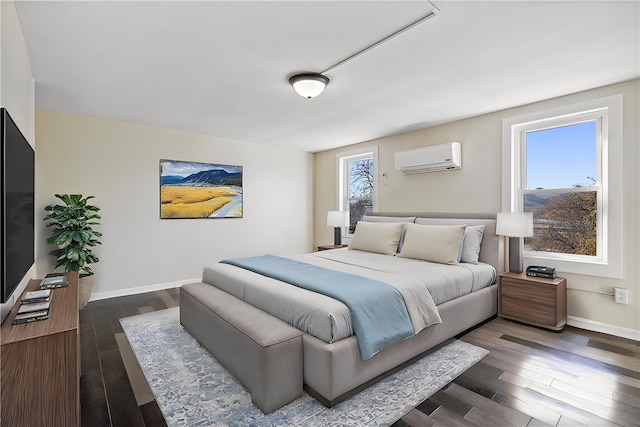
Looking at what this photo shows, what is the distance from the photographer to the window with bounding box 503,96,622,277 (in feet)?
9.73

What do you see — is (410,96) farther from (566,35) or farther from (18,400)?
(18,400)

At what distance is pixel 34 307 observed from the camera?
1653 mm

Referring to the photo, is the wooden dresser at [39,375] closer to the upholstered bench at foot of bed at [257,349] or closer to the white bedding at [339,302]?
the upholstered bench at foot of bed at [257,349]

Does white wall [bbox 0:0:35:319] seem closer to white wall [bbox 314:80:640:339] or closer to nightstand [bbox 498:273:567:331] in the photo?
nightstand [bbox 498:273:567:331]

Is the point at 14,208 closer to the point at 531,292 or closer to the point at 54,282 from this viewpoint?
the point at 54,282

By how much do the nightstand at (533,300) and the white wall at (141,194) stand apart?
12.5 feet

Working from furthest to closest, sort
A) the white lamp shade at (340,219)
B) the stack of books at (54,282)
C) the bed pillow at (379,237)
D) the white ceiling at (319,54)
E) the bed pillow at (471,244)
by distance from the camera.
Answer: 1. the white lamp shade at (340,219)
2. the bed pillow at (379,237)
3. the bed pillow at (471,244)
4. the stack of books at (54,282)
5. the white ceiling at (319,54)

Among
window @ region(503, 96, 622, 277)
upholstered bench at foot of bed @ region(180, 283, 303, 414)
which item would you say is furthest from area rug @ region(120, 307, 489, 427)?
window @ region(503, 96, 622, 277)

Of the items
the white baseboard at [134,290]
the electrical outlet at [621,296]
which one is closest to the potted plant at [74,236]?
the white baseboard at [134,290]

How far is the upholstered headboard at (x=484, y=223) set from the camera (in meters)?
3.53

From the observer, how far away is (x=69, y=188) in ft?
12.9

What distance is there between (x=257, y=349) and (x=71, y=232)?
3.04 m

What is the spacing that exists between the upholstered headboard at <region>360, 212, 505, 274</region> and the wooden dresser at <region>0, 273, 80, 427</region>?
12.1 feet

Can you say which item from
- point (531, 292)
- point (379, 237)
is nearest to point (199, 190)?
point (379, 237)
